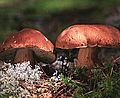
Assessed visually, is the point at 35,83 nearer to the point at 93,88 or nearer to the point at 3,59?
the point at 93,88

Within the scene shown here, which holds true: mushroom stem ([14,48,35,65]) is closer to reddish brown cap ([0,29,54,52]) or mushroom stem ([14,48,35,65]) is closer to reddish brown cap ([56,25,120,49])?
reddish brown cap ([0,29,54,52])

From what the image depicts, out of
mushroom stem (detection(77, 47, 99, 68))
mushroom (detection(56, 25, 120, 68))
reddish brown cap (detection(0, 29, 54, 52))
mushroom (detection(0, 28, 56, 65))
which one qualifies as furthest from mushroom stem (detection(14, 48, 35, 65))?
mushroom stem (detection(77, 47, 99, 68))

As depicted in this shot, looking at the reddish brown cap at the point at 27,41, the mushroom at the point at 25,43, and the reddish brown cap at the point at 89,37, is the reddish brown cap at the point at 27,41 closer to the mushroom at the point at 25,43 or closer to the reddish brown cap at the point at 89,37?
the mushroom at the point at 25,43

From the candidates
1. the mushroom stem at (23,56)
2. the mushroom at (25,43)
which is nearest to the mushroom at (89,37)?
the mushroom at (25,43)

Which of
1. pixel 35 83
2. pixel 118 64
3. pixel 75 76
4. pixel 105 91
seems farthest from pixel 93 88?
pixel 35 83

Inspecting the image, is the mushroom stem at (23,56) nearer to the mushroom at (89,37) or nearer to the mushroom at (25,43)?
the mushroom at (25,43)

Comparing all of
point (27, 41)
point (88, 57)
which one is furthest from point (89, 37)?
point (27, 41)

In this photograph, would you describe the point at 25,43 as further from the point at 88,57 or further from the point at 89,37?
the point at 88,57

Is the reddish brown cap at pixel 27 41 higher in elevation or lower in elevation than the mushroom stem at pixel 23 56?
higher

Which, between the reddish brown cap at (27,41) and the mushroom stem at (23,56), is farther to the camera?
the mushroom stem at (23,56)

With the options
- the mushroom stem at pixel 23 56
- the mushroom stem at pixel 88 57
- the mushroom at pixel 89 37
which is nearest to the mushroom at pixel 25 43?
the mushroom stem at pixel 23 56
